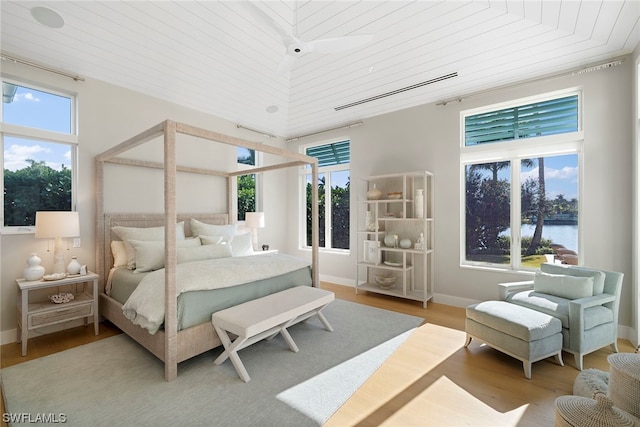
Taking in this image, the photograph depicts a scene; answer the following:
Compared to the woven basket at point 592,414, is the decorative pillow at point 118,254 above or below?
above

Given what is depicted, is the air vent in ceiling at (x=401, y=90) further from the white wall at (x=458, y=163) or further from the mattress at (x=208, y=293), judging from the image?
the mattress at (x=208, y=293)

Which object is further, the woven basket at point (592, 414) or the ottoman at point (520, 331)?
the ottoman at point (520, 331)

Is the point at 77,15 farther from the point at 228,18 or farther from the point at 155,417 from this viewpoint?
the point at 155,417

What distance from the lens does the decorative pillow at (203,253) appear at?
3135 mm

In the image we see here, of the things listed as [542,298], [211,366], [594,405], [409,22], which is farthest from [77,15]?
[542,298]

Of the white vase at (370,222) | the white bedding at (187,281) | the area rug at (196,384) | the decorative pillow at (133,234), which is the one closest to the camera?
the area rug at (196,384)

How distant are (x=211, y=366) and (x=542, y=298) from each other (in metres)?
3.21

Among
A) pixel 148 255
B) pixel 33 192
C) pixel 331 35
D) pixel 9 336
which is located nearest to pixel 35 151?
pixel 33 192

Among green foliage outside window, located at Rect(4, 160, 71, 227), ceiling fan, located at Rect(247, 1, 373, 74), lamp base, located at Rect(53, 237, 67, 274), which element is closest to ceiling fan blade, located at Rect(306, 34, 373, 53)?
ceiling fan, located at Rect(247, 1, 373, 74)

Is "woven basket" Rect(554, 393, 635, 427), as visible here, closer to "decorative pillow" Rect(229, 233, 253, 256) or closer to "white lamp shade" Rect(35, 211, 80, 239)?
"decorative pillow" Rect(229, 233, 253, 256)

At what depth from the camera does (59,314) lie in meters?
2.86

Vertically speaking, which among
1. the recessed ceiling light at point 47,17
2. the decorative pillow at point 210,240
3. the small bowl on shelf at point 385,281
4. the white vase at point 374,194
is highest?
the recessed ceiling light at point 47,17

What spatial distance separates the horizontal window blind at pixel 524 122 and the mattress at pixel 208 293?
3.10m

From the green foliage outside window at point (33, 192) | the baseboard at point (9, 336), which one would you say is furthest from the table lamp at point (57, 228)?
the baseboard at point (9, 336)
